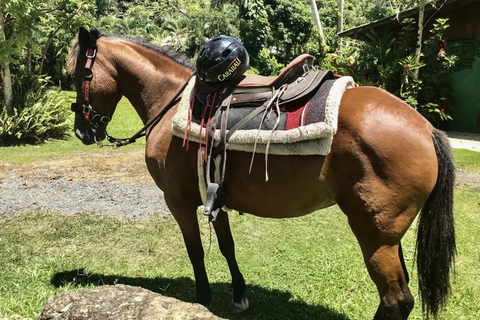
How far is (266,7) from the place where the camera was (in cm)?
2425

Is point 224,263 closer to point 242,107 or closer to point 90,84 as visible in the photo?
point 242,107

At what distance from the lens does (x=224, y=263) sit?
3924 mm

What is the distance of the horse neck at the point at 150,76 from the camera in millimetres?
3088

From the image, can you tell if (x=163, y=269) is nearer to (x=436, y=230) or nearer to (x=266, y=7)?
(x=436, y=230)

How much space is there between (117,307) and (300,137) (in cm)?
146

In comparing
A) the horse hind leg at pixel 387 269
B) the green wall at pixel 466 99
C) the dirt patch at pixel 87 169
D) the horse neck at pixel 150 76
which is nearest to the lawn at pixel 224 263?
the horse hind leg at pixel 387 269

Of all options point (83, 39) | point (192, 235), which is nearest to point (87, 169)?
point (83, 39)

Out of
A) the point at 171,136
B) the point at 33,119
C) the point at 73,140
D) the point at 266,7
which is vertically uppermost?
the point at 266,7

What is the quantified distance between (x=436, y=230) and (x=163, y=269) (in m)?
2.60

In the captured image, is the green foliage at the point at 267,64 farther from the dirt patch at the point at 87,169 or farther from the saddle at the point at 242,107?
the saddle at the point at 242,107

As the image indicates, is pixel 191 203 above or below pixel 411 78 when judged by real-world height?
below

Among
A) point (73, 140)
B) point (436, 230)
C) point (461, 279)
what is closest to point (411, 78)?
point (461, 279)

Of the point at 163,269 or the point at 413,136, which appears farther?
the point at 163,269

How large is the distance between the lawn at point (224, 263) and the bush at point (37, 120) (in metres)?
5.50
